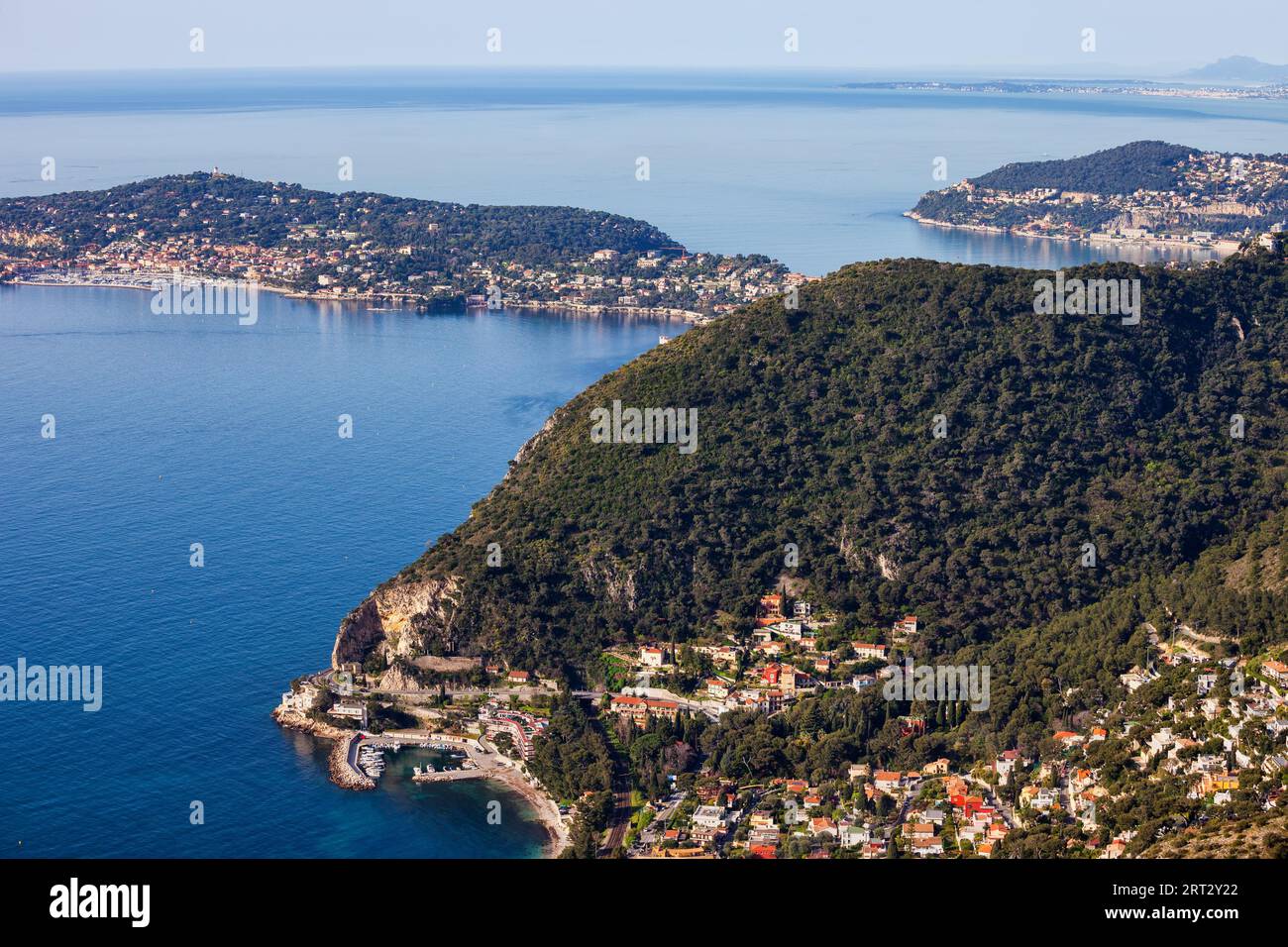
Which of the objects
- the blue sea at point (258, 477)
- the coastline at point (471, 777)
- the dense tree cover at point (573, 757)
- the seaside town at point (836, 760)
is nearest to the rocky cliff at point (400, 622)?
the seaside town at point (836, 760)

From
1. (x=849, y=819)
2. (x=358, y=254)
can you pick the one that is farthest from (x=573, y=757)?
(x=358, y=254)

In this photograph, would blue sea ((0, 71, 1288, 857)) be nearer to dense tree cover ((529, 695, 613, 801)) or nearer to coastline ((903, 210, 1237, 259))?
dense tree cover ((529, 695, 613, 801))

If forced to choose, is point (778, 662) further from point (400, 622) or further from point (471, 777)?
point (400, 622)

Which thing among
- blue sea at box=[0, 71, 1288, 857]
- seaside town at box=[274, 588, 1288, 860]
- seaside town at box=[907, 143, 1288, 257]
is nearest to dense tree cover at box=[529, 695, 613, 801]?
seaside town at box=[274, 588, 1288, 860]

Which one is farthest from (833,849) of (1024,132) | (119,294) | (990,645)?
(1024,132)

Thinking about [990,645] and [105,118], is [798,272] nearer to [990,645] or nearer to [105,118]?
[990,645]

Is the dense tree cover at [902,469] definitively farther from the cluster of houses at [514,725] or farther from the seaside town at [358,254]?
the seaside town at [358,254]
